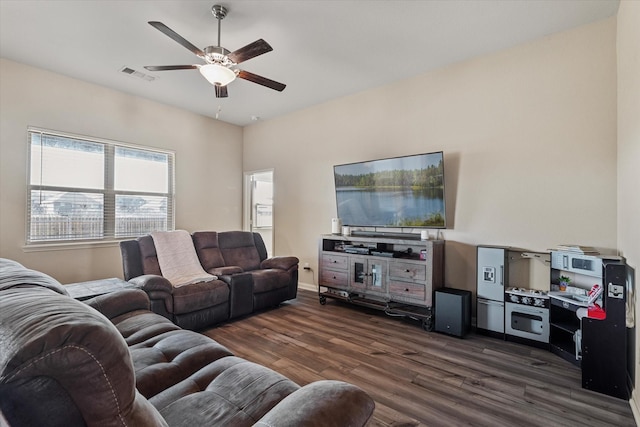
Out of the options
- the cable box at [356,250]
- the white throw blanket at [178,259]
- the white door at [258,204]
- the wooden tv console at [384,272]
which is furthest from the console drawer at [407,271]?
the white door at [258,204]

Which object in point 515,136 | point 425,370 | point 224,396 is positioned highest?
point 515,136

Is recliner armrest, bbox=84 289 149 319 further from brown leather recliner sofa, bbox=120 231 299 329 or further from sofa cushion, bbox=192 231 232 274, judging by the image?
sofa cushion, bbox=192 231 232 274

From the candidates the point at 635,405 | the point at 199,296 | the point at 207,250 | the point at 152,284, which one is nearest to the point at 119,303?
the point at 152,284

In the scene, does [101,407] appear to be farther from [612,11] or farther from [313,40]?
[612,11]

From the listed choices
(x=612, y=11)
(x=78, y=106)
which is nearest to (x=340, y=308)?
(x=612, y=11)

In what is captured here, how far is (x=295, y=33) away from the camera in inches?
116

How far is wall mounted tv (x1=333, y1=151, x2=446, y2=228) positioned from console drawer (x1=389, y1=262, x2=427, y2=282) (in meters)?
0.52

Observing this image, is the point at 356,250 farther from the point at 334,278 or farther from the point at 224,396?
the point at 224,396

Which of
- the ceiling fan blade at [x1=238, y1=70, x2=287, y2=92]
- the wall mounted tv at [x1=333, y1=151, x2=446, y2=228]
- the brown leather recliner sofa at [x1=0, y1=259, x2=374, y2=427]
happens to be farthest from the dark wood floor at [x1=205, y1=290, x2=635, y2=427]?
the ceiling fan blade at [x1=238, y1=70, x2=287, y2=92]

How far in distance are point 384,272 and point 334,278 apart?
768mm

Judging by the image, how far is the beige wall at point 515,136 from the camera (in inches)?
107

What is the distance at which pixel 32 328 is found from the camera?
25.6 inches

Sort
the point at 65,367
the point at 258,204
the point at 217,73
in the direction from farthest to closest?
the point at 258,204
the point at 217,73
the point at 65,367

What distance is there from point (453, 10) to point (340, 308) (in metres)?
3.47
